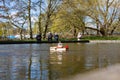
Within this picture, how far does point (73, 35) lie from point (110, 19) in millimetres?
8159

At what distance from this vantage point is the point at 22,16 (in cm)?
5625

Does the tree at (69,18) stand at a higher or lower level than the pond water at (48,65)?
higher

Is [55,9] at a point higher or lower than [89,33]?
higher

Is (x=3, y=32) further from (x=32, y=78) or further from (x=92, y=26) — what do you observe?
(x=32, y=78)

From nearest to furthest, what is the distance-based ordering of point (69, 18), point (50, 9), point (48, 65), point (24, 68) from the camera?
point (24, 68) → point (48, 65) → point (50, 9) → point (69, 18)

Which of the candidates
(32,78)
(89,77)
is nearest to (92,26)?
(32,78)

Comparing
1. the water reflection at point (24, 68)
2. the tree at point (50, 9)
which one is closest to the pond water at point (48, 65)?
the water reflection at point (24, 68)

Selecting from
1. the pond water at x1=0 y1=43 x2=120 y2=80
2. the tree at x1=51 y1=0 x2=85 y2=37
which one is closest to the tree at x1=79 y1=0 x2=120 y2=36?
the tree at x1=51 y1=0 x2=85 y2=37

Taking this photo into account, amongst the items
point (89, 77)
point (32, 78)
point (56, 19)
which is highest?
point (56, 19)

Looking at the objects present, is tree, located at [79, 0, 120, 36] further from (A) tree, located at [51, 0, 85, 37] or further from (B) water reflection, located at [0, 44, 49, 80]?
(B) water reflection, located at [0, 44, 49, 80]

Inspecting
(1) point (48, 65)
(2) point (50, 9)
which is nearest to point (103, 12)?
(2) point (50, 9)

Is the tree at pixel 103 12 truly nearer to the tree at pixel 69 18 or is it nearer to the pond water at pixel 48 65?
the tree at pixel 69 18

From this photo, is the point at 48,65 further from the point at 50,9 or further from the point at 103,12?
the point at 103,12

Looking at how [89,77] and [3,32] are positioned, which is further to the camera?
[3,32]
